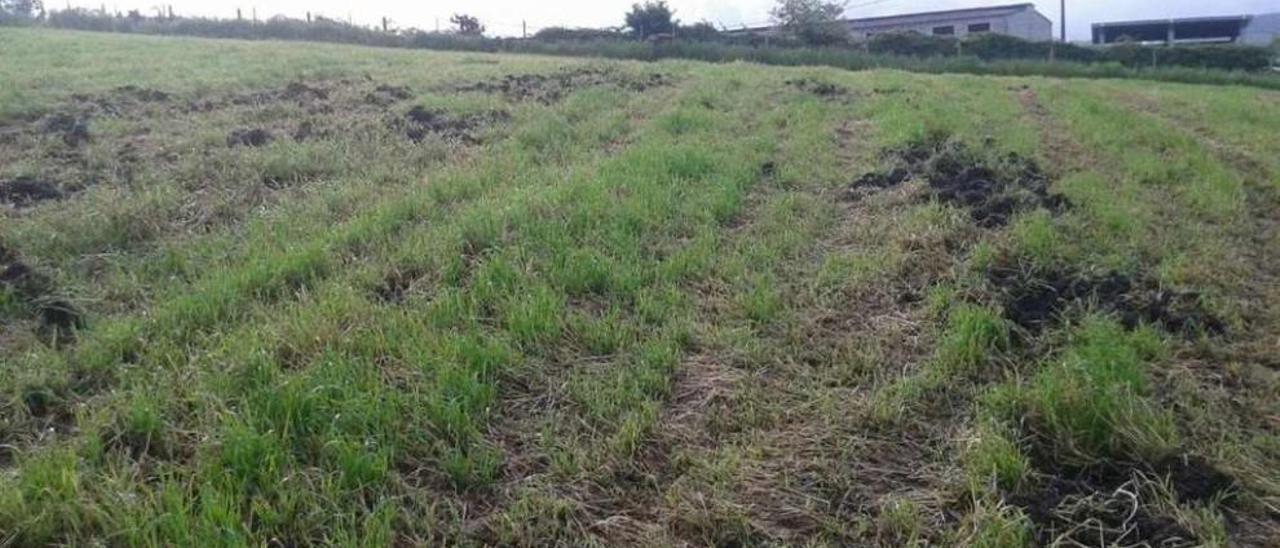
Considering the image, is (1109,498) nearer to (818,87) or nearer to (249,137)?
(249,137)

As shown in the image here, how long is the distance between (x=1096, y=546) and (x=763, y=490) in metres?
0.97

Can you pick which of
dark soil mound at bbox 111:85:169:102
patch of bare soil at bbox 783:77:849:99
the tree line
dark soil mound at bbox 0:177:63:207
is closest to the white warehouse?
the tree line

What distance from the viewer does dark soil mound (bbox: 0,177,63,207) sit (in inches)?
253

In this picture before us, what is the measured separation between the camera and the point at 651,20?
113 feet

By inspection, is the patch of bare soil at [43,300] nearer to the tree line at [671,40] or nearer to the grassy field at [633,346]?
the grassy field at [633,346]

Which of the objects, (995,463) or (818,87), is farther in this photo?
(818,87)

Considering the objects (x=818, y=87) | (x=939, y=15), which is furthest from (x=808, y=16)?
(x=818, y=87)

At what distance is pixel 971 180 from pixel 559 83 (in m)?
8.81

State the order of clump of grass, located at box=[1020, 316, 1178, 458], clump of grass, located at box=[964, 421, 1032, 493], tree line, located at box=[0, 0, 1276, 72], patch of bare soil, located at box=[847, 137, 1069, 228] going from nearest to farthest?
1. clump of grass, located at box=[964, 421, 1032, 493]
2. clump of grass, located at box=[1020, 316, 1178, 458]
3. patch of bare soil, located at box=[847, 137, 1069, 228]
4. tree line, located at box=[0, 0, 1276, 72]

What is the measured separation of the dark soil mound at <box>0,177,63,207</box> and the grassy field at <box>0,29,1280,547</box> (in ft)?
0.15

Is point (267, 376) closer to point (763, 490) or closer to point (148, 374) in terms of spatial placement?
point (148, 374)

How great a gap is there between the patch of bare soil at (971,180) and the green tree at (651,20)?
25.4m

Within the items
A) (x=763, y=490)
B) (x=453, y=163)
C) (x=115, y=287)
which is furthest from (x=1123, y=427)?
(x=453, y=163)

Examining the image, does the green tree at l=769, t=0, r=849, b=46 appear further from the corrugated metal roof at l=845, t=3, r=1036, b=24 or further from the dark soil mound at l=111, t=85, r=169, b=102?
the dark soil mound at l=111, t=85, r=169, b=102
